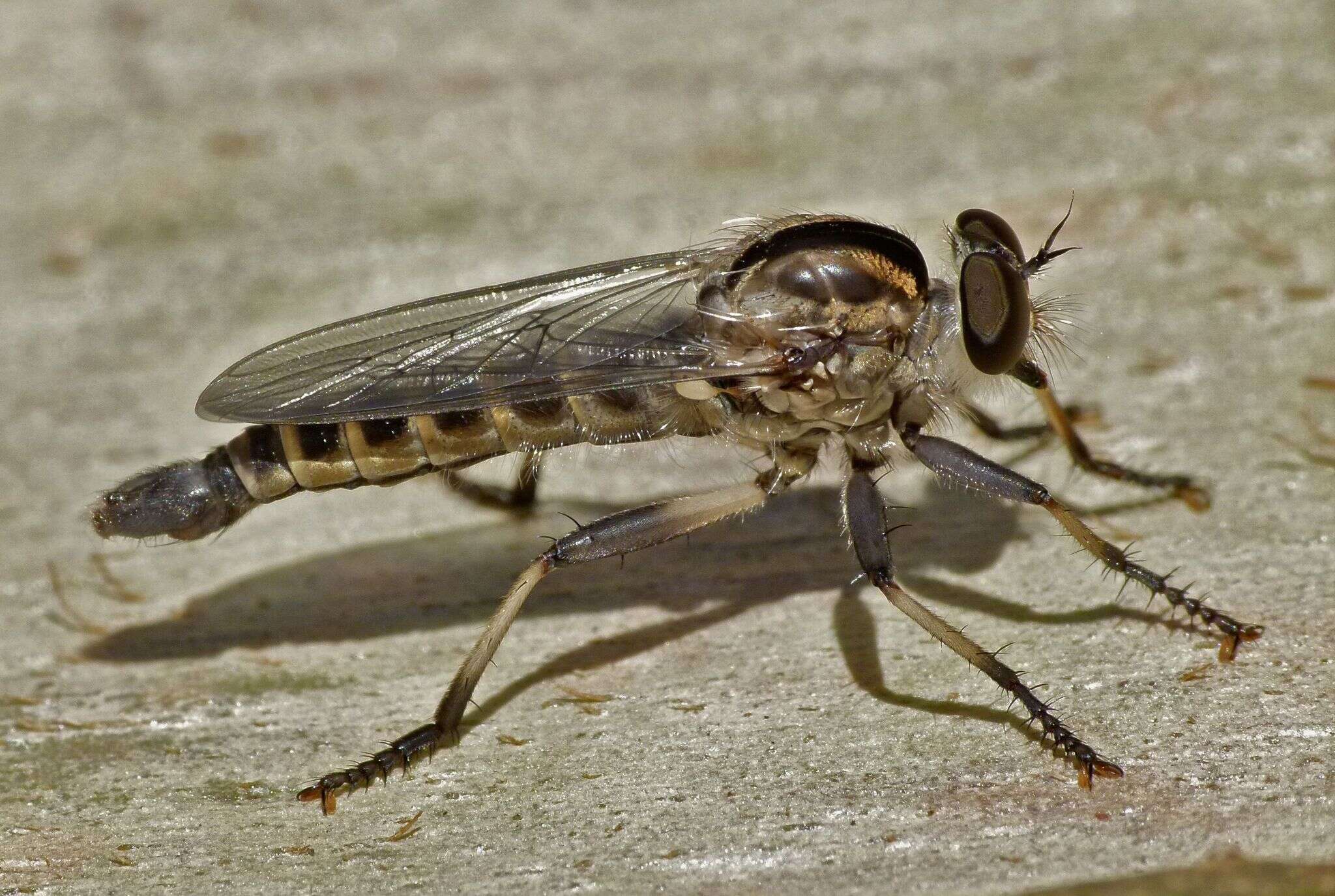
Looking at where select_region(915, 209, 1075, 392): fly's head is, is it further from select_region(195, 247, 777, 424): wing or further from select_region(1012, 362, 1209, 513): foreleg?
select_region(195, 247, 777, 424): wing

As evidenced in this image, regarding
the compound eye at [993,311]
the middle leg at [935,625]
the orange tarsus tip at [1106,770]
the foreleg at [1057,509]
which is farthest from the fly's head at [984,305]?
the orange tarsus tip at [1106,770]

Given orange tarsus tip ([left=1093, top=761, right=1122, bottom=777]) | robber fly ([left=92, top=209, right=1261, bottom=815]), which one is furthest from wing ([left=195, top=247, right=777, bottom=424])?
orange tarsus tip ([left=1093, top=761, right=1122, bottom=777])

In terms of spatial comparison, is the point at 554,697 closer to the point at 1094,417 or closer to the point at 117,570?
the point at 117,570

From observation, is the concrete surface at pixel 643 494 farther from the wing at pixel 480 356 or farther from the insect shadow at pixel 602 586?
the wing at pixel 480 356

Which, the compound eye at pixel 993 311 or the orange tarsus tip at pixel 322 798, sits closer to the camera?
the orange tarsus tip at pixel 322 798

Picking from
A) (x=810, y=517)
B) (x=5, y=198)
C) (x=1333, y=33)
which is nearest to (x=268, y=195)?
(x=5, y=198)

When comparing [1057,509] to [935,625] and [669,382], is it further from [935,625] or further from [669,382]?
[669,382]
